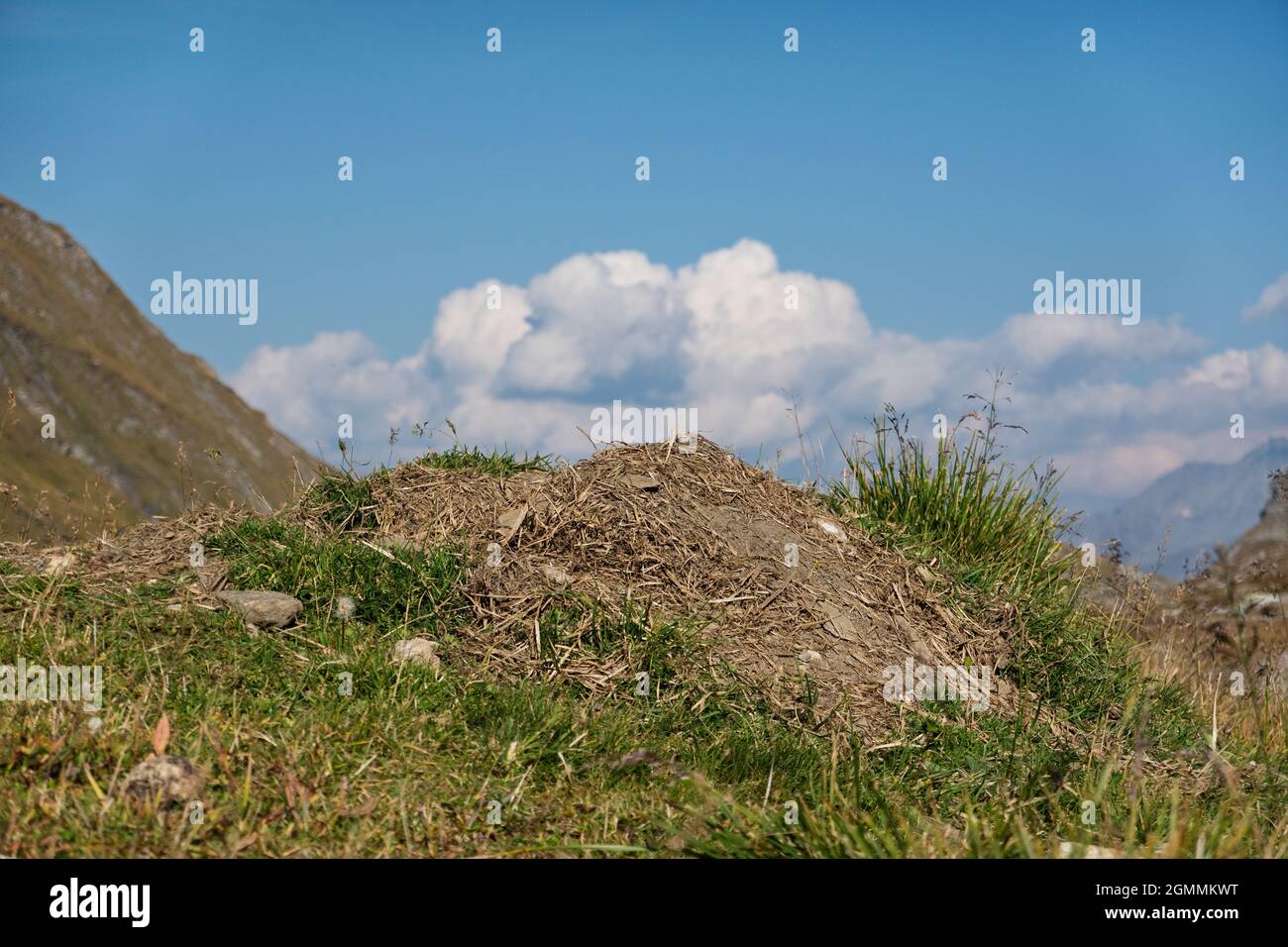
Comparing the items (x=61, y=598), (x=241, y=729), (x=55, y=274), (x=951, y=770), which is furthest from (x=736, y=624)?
(x=55, y=274)

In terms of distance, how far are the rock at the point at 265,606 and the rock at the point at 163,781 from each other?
166 cm

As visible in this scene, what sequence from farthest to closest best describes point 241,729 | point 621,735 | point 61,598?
1. point 61,598
2. point 621,735
3. point 241,729

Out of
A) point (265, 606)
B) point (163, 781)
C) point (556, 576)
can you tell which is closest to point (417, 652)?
point (265, 606)

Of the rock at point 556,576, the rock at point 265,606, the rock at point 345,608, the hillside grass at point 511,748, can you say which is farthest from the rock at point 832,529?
the rock at point 265,606

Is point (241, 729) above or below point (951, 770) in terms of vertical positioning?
above

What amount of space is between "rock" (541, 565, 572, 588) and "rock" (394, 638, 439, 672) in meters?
0.78

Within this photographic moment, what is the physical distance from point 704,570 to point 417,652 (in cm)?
183

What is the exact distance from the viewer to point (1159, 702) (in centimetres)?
655

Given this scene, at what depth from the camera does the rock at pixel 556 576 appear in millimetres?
5660

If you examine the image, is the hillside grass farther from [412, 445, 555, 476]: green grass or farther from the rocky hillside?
the rocky hillside

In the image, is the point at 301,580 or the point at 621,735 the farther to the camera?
the point at 301,580
